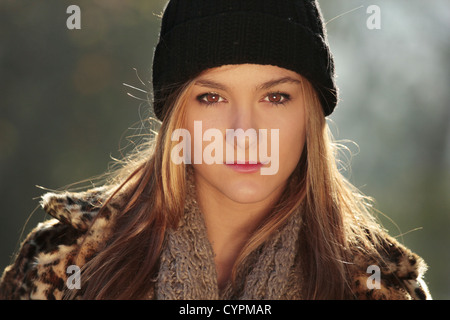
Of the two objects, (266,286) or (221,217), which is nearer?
(266,286)

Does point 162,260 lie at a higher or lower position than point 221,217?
lower

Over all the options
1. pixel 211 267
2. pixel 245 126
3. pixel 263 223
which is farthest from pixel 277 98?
pixel 211 267

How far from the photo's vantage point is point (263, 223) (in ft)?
8.21

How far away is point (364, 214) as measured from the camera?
8.70ft

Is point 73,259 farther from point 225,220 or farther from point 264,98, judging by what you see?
point 264,98

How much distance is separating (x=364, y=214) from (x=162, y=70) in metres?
1.17

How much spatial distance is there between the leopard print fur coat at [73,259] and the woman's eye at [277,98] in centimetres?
75

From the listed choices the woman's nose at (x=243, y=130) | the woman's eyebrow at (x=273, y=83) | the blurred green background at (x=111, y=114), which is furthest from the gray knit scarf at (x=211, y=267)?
the blurred green background at (x=111, y=114)

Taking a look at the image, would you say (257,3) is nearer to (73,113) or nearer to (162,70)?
(162,70)

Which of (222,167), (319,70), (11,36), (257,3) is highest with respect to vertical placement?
(11,36)

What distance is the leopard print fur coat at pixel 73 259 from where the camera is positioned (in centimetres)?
226
